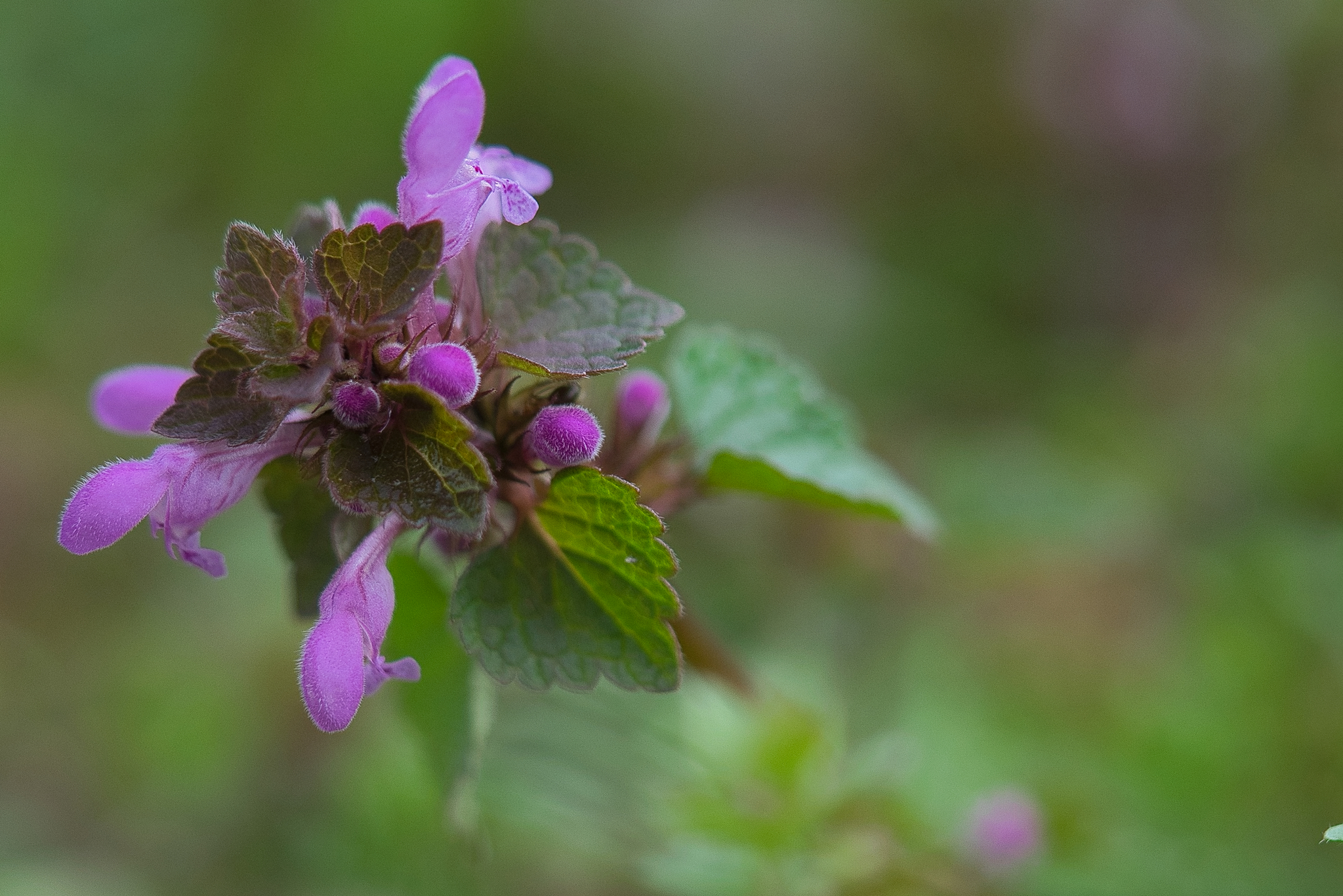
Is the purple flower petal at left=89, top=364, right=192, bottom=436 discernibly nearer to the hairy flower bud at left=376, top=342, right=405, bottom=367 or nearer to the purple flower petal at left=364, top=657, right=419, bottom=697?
the hairy flower bud at left=376, top=342, right=405, bottom=367

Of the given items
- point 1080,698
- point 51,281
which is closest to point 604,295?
point 1080,698

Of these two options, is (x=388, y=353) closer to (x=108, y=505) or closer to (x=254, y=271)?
(x=254, y=271)

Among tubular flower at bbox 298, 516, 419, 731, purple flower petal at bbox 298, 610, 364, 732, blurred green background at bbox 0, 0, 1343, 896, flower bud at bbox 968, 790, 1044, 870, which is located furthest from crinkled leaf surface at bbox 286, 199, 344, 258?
flower bud at bbox 968, 790, 1044, 870

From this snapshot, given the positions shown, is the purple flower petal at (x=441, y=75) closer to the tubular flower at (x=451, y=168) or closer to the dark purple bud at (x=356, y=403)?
the tubular flower at (x=451, y=168)

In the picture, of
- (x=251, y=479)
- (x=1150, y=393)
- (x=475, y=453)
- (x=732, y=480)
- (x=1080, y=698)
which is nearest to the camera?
(x=475, y=453)

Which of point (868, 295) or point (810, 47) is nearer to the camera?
point (868, 295)

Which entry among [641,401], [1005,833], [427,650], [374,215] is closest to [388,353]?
[374,215]

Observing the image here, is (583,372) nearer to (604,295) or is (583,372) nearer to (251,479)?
(604,295)
